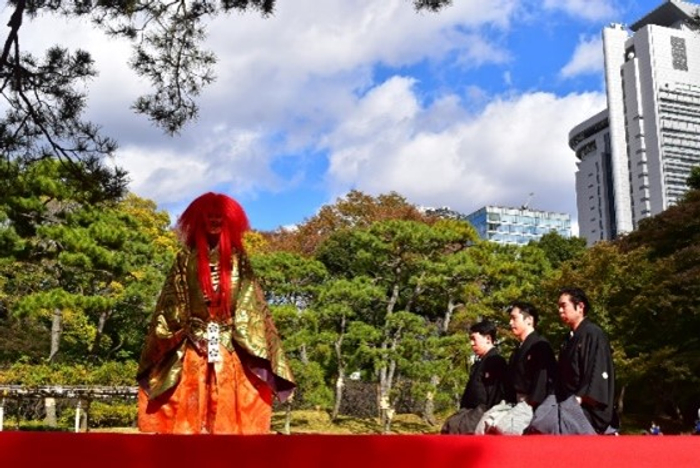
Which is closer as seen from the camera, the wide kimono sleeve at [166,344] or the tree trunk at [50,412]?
the wide kimono sleeve at [166,344]

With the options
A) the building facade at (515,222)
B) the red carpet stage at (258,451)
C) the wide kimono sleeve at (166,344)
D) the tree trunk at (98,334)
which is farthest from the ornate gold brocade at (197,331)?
the building facade at (515,222)

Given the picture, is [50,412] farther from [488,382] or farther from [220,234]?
[488,382]

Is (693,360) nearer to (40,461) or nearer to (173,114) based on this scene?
(173,114)

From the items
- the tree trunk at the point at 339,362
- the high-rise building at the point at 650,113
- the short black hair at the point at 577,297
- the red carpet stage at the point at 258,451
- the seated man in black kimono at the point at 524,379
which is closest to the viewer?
the red carpet stage at the point at 258,451

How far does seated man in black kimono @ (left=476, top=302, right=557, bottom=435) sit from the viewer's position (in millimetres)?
3938

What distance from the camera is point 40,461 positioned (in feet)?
7.61

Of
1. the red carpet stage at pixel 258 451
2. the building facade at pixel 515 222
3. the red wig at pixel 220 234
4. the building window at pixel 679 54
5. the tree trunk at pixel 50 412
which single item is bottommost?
the tree trunk at pixel 50 412

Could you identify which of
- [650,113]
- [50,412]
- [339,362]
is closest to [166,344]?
[50,412]

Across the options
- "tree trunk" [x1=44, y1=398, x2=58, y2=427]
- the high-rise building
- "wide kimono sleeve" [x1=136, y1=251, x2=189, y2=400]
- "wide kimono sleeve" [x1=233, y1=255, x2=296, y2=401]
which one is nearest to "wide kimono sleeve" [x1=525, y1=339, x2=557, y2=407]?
"wide kimono sleeve" [x1=233, y1=255, x2=296, y2=401]

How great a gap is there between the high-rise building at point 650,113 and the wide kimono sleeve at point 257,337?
43305 mm

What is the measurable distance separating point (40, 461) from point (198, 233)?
242 centimetres

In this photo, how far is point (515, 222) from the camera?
222ft

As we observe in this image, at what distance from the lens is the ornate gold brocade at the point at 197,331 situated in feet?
14.7

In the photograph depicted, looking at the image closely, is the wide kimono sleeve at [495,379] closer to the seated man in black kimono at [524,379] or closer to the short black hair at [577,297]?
the seated man in black kimono at [524,379]
